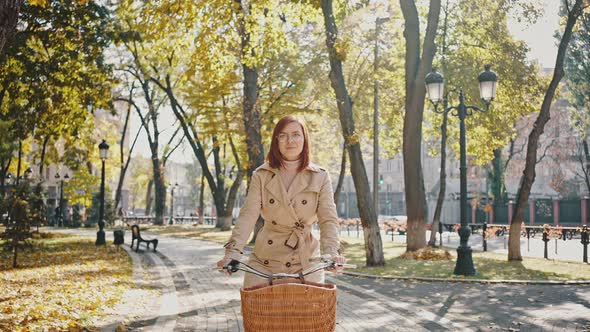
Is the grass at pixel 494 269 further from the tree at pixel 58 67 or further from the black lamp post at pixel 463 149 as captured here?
the tree at pixel 58 67

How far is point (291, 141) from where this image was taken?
4.01m

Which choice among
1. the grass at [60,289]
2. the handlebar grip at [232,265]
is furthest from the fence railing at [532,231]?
the handlebar grip at [232,265]

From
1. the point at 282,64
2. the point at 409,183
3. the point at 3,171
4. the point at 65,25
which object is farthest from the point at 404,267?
the point at 3,171

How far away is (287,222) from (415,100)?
49.9 ft

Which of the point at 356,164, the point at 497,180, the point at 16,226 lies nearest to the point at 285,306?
the point at 356,164

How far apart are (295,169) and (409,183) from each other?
50.2ft

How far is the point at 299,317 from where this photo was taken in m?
3.22

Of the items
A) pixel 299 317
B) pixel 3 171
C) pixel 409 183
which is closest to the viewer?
pixel 299 317

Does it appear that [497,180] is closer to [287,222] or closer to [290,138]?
[290,138]

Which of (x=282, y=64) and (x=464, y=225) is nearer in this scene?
(x=464, y=225)

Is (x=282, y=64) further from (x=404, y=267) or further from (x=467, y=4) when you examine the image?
(x=404, y=267)

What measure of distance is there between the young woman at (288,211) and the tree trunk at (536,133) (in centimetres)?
1433

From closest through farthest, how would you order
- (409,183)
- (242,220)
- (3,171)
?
1. (242,220)
2. (409,183)
3. (3,171)

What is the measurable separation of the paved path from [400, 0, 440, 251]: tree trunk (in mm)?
5542
